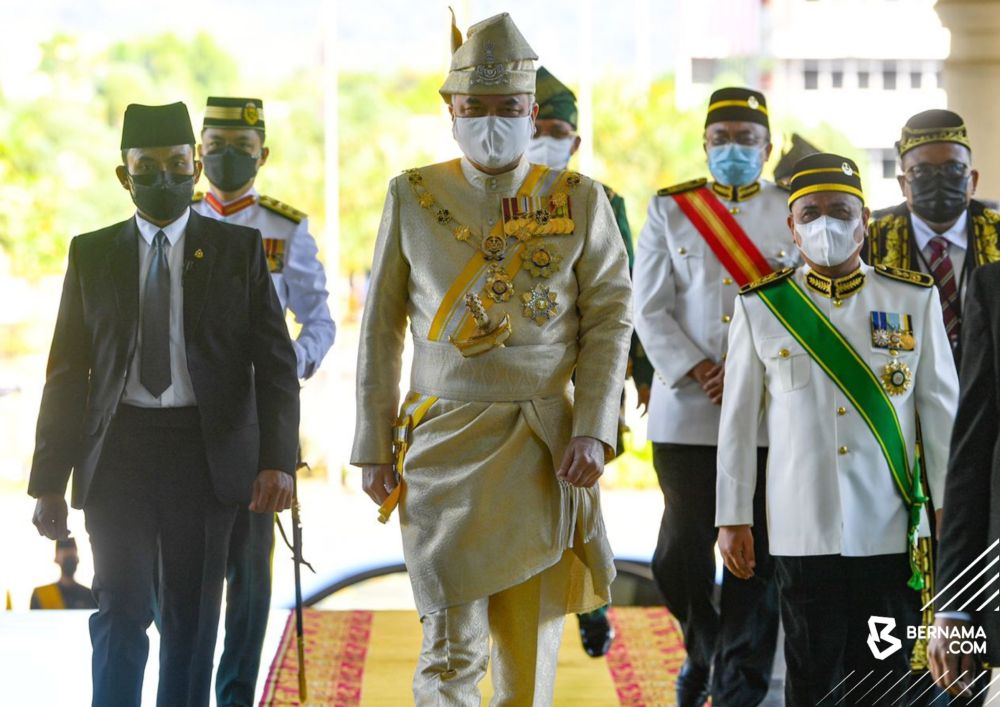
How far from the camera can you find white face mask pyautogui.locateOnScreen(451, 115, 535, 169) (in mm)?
3625

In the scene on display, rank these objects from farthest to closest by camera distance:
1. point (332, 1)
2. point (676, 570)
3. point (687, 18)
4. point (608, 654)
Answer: point (687, 18)
point (332, 1)
point (608, 654)
point (676, 570)

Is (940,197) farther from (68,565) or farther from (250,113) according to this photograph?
(68,565)

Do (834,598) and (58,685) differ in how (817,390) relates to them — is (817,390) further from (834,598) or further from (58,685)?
(58,685)

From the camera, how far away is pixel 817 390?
3789 millimetres

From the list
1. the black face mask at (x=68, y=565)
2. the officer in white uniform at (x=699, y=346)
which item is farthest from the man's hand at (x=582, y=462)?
the black face mask at (x=68, y=565)

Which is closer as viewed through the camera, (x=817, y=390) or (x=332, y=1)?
(x=817, y=390)

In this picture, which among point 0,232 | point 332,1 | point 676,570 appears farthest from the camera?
point 0,232

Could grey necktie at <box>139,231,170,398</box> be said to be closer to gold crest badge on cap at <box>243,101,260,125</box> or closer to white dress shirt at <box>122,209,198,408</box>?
white dress shirt at <box>122,209,198,408</box>

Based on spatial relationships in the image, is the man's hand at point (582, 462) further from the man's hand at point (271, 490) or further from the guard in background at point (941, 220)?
the guard in background at point (941, 220)

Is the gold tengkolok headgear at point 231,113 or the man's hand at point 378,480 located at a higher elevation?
the gold tengkolok headgear at point 231,113

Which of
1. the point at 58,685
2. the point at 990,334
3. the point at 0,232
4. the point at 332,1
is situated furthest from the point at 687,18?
the point at 990,334

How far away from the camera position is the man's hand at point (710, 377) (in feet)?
14.9

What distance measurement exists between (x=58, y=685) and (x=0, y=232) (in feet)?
18.1

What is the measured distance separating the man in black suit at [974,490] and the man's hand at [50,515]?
2079 millimetres
